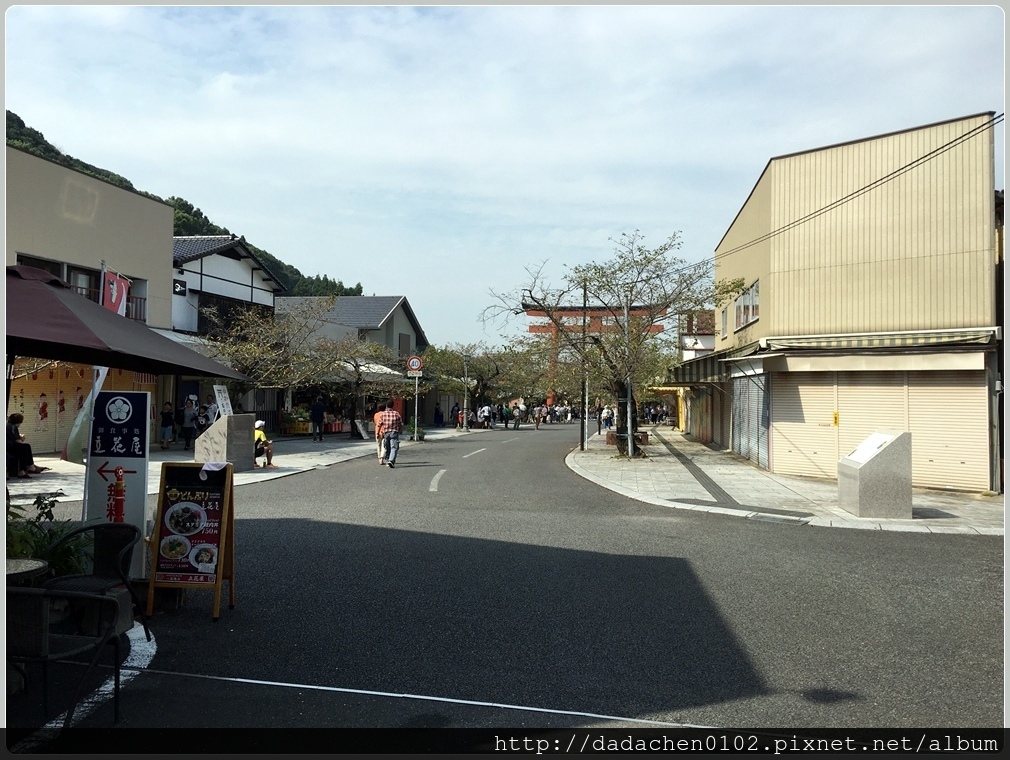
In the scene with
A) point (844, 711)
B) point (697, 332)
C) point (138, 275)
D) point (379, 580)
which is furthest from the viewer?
point (697, 332)

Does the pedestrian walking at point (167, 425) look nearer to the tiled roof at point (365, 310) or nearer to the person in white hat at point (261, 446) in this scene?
the person in white hat at point (261, 446)

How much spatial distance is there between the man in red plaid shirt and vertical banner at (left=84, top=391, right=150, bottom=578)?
1176 cm

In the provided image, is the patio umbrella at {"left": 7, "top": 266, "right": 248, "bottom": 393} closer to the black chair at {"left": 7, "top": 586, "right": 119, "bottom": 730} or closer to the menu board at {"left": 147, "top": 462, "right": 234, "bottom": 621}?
the menu board at {"left": 147, "top": 462, "right": 234, "bottom": 621}

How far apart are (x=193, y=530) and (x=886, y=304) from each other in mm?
14976

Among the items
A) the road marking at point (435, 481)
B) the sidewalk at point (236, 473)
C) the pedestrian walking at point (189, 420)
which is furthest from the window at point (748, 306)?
the pedestrian walking at point (189, 420)

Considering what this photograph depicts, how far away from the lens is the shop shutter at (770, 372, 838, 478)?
1744cm

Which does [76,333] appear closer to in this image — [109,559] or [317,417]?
[109,559]

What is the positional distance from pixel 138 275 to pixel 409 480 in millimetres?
13007

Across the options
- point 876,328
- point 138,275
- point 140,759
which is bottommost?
point 140,759

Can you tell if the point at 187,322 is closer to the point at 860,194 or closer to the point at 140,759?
the point at 860,194

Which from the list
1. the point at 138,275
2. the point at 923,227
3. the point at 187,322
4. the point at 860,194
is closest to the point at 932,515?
the point at 923,227

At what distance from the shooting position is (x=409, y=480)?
53.7ft

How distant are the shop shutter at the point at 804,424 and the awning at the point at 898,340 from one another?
0.72m

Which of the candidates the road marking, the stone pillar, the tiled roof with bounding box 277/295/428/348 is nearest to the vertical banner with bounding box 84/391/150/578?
the road marking
